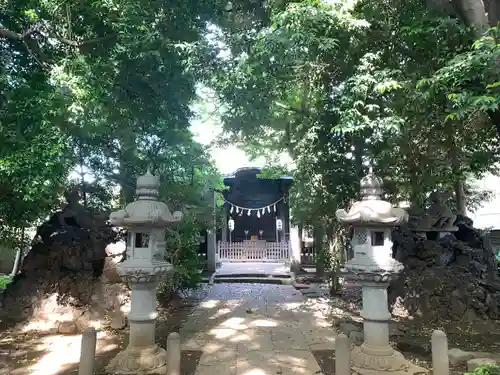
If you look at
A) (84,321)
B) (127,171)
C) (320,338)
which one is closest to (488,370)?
(320,338)

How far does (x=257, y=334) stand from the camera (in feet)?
24.3

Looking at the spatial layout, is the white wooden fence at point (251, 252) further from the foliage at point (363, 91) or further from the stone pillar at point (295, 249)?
the foliage at point (363, 91)

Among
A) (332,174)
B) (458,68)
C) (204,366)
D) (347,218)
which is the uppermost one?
(458,68)

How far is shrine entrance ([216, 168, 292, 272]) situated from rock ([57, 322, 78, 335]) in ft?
33.4

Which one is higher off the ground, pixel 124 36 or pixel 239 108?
pixel 124 36

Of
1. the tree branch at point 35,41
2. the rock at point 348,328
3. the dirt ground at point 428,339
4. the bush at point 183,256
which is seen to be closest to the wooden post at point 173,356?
the dirt ground at point 428,339

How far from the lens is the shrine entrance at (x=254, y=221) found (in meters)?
19.5

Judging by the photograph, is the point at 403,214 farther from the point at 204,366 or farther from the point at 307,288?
the point at 307,288

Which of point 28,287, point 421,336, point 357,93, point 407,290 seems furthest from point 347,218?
point 28,287

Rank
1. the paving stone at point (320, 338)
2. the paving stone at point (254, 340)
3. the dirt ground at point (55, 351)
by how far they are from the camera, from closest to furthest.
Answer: the dirt ground at point (55, 351) < the paving stone at point (254, 340) < the paving stone at point (320, 338)

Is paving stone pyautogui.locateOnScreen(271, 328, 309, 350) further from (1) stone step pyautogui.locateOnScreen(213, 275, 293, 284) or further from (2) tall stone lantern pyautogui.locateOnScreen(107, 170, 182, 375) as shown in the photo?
(1) stone step pyautogui.locateOnScreen(213, 275, 293, 284)

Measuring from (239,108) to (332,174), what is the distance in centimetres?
268

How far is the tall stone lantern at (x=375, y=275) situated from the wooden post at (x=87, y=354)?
3.72 metres

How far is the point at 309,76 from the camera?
7871 mm
